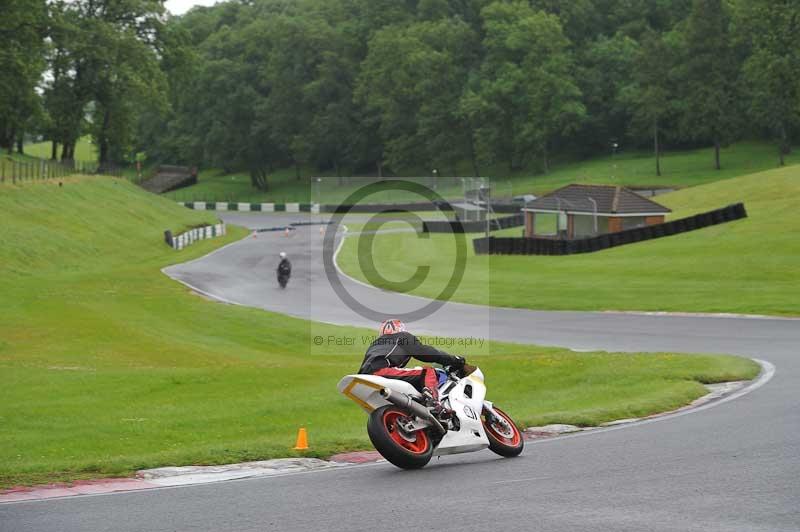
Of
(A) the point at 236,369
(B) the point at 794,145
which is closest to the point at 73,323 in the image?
(A) the point at 236,369

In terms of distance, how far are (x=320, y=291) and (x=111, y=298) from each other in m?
9.91

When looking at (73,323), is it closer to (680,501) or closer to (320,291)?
(320,291)

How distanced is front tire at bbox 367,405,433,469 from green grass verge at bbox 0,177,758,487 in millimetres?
1609

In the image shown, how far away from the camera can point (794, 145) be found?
108 m

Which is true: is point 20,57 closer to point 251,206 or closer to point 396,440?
point 251,206

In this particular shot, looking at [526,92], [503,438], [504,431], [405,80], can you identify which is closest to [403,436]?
[503,438]

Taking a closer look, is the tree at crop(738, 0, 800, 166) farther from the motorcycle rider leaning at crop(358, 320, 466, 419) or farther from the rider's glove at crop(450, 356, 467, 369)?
the motorcycle rider leaning at crop(358, 320, 466, 419)

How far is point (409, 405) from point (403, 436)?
1.21 ft

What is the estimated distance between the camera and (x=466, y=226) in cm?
7469

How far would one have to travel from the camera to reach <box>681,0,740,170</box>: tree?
103125mm

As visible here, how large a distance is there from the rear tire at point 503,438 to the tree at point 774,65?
80.0 m

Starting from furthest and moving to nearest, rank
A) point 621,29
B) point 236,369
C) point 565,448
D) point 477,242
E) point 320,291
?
point 621,29 → point 477,242 → point 320,291 → point 236,369 → point 565,448

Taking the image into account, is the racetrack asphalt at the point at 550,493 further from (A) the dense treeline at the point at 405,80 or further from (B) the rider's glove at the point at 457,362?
(A) the dense treeline at the point at 405,80

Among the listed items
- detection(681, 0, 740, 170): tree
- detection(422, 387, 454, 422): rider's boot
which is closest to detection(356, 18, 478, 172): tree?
detection(681, 0, 740, 170): tree
